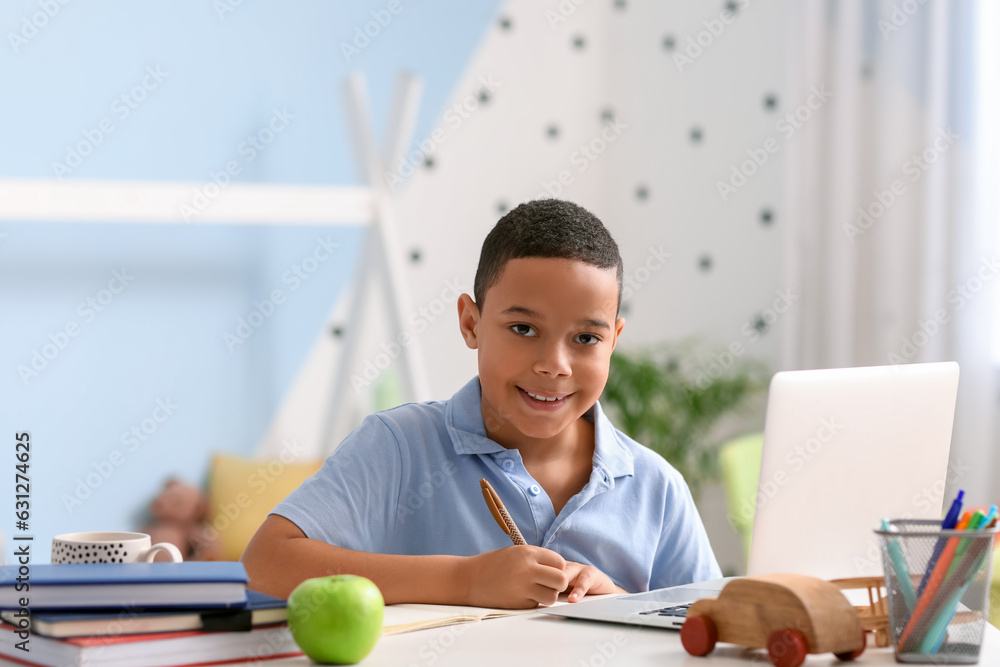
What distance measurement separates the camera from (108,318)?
2738 mm

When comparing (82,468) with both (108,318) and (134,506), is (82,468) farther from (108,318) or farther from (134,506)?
(108,318)

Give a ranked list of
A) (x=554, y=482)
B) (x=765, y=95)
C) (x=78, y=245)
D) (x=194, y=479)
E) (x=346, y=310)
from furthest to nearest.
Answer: (x=765, y=95)
(x=346, y=310)
(x=194, y=479)
(x=78, y=245)
(x=554, y=482)

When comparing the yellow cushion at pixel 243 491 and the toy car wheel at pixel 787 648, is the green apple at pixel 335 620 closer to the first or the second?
the toy car wheel at pixel 787 648

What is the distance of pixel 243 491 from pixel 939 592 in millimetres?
2275

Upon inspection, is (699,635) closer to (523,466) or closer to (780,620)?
(780,620)

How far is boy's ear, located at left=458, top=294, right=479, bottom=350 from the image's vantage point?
1274 millimetres

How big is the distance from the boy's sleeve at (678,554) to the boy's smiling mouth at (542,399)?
0.69ft

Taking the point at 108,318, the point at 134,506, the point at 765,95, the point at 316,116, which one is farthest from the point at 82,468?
the point at 765,95

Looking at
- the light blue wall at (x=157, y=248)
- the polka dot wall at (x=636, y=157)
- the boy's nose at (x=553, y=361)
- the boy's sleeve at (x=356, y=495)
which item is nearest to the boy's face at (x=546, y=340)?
the boy's nose at (x=553, y=361)

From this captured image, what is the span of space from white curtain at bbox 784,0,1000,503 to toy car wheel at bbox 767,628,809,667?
7.27 feet

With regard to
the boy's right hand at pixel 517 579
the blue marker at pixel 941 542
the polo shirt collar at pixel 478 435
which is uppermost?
the polo shirt collar at pixel 478 435

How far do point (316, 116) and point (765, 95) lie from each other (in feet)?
4.72

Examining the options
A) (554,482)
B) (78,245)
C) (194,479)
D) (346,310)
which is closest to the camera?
(554,482)

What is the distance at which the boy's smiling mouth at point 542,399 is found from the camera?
118 cm
